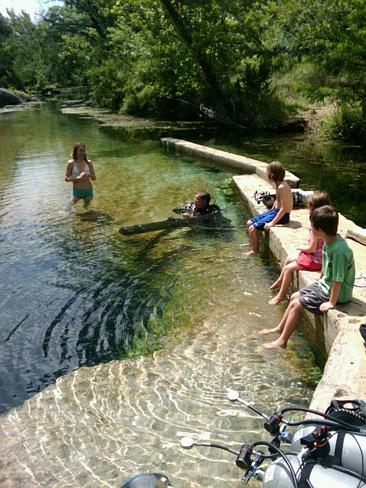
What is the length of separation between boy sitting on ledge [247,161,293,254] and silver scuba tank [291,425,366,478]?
5032 mm

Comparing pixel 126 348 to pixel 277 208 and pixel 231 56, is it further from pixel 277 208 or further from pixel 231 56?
pixel 231 56

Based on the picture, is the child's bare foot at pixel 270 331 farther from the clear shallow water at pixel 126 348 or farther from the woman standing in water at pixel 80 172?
the woman standing in water at pixel 80 172

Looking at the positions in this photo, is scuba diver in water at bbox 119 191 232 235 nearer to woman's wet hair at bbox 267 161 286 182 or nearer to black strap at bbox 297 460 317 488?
woman's wet hair at bbox 267 161 286 182

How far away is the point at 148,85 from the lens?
27875mm

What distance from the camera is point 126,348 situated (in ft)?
17.2

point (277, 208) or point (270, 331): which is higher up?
point (277, 208)

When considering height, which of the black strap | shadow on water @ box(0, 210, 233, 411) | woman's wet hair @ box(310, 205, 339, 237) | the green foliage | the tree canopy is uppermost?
the tree canopy

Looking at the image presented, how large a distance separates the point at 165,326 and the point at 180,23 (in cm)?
2001

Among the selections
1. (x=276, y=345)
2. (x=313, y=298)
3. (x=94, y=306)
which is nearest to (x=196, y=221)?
(x=94, y=306)

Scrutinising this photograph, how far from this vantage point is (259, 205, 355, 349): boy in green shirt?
4371 mm

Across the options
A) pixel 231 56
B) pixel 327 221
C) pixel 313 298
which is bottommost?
pixel 313 298

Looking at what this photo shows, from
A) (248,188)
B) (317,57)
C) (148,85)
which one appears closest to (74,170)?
(248,188)

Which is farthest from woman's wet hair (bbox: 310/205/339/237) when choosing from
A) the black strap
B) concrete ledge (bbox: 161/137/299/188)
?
concrete ledge (bbox: 161/137/299/188)

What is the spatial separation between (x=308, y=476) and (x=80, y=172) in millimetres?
8905
